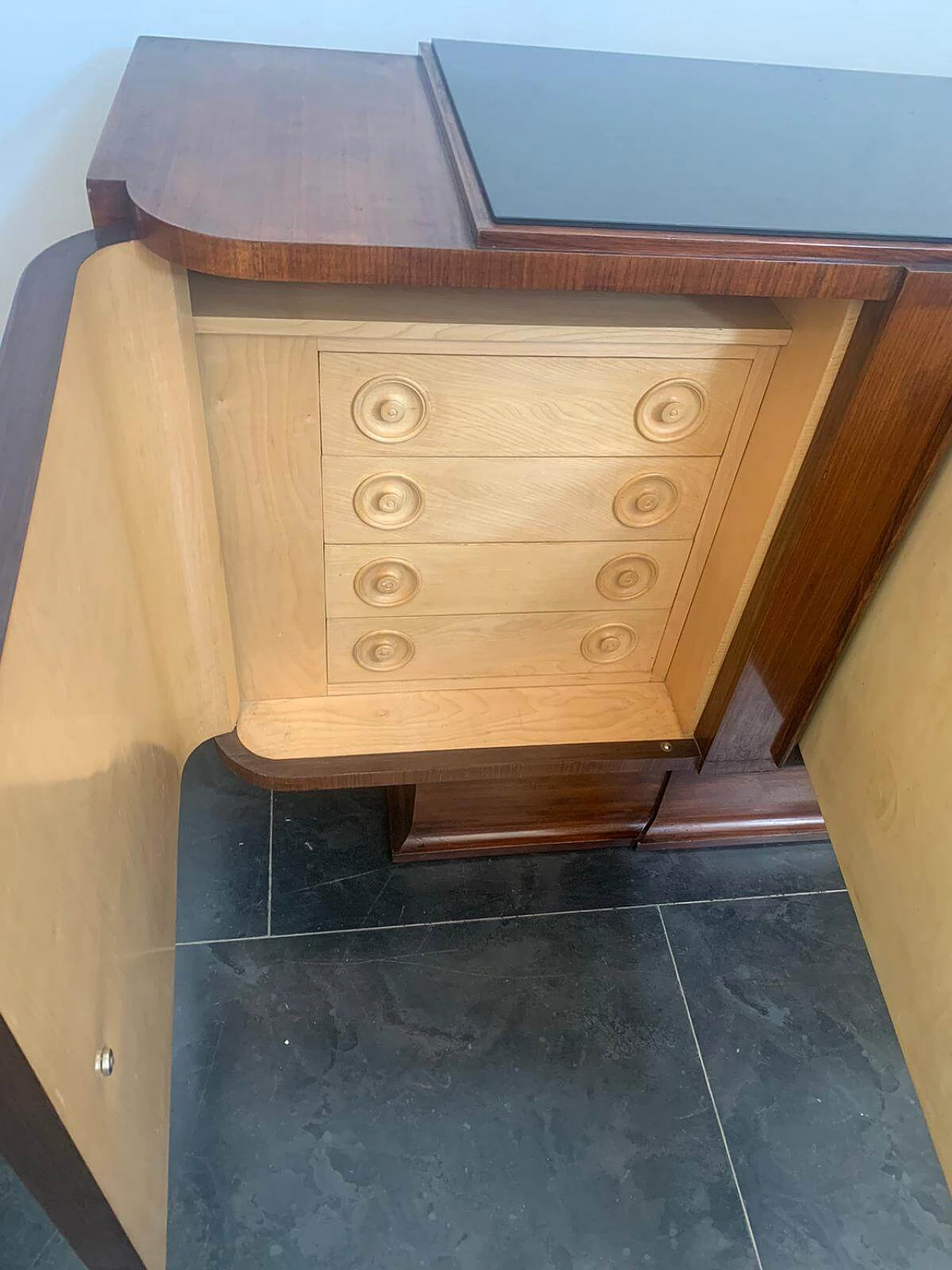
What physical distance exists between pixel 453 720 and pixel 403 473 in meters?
0.29

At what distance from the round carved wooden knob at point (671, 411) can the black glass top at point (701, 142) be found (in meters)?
0.17

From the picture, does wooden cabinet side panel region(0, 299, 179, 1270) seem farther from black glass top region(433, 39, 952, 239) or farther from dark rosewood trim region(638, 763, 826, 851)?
dark rosewood trim region(638, 763, 826, 851)

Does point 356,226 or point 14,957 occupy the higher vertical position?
point 356,226

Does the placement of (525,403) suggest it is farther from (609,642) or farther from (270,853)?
(270,853)

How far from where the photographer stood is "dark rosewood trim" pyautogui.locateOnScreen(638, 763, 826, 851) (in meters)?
1.13

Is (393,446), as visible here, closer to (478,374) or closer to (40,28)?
(478,374)

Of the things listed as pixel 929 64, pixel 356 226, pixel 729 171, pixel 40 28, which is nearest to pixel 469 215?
pixel 356 226

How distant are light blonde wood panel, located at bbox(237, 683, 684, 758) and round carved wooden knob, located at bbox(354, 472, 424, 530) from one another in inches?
9.0

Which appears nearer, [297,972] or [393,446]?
[393,446]

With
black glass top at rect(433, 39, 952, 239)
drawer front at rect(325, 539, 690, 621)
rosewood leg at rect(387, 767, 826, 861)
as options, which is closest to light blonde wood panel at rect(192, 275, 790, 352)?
black glass top at rect(433, 39, 952, 239)

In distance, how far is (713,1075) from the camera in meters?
0.99

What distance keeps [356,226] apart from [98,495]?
0.81 ft

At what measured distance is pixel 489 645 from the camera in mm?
998

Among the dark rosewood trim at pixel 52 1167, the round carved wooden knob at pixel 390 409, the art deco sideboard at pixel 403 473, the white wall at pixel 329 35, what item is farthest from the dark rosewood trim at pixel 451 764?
the white wall at pixel 329 35
